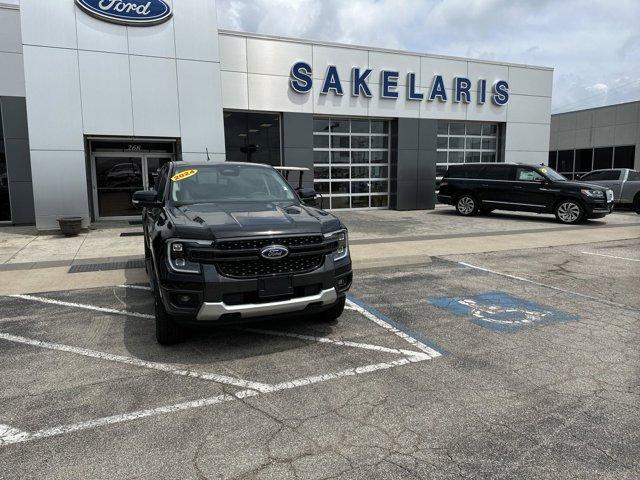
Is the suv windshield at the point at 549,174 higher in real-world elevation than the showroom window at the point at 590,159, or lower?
lower

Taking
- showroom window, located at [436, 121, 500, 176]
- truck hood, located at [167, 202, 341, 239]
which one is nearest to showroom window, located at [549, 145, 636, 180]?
showroom window, located at [436, 121, 500, 176]

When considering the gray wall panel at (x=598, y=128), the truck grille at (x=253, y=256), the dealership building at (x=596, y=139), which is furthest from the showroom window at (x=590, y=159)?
the truck grille at (x=253, y=256)

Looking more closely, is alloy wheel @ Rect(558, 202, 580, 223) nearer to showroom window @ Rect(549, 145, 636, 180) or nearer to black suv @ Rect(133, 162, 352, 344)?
black suv @ Rect(133, 162, 352, 344)

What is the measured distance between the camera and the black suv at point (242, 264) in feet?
13.5

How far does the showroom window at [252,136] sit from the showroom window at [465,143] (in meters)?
7.13

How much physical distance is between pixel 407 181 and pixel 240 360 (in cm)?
1567

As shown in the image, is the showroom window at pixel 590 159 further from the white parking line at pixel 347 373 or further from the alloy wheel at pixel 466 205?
the white parking line at pixel 347 373

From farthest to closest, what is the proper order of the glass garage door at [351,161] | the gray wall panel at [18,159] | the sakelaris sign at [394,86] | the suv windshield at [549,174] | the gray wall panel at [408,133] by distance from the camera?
the gray wall panel at [408,133] < the glass garage door at [351,161] < the sakelaris sign at [394,86] < the suv windshield at [549,174] < the gray wall panel at [18,159]

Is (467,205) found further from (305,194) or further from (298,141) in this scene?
(305,194)

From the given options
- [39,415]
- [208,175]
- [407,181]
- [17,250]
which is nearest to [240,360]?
[39,415]

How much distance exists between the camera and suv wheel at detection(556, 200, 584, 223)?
14.2 meters

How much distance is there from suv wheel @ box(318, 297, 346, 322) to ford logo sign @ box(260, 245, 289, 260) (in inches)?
42.3

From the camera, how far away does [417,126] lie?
18859 mm

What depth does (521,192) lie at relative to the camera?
15117mm
